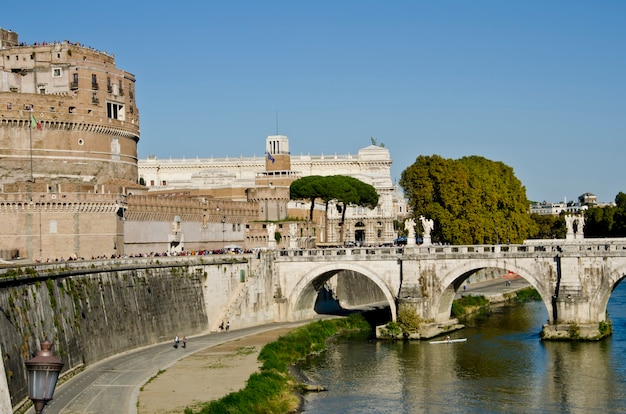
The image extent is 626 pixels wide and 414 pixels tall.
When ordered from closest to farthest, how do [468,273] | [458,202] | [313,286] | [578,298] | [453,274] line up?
[578,298] < [453,274] < [468,273] < [313,286] < [458,202]

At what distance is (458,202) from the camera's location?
75750 millimetres

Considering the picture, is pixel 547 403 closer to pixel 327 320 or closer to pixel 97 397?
pixel 97 397

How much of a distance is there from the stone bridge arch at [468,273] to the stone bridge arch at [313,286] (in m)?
2.94

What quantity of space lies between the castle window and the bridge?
16565 millimetres

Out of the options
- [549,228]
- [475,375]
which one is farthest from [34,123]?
[549,228]

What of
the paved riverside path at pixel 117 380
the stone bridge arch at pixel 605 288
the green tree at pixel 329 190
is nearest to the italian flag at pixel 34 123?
the paved riverside path at pixel 117 380

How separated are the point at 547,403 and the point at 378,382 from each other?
8277mm

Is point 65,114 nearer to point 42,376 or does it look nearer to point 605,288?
point 605,288

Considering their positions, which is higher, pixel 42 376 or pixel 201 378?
pixel 42 376

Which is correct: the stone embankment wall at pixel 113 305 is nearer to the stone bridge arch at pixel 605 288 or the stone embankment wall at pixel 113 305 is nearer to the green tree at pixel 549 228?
the stone bridge arch at pixel 605 288

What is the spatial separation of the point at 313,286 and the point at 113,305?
64.2 ft

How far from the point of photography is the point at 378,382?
45.5m

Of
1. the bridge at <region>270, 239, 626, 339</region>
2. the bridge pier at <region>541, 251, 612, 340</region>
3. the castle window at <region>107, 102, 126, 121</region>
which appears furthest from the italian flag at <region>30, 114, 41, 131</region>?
the bridge pier at <region>541, 251, 612, 340</region>

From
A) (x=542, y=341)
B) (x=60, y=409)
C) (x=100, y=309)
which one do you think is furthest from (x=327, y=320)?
(x=60, y=409)
